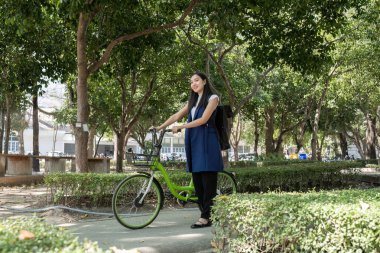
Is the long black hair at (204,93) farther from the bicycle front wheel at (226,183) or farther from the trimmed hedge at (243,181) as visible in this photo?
the bicycle front wheel at (226,183)

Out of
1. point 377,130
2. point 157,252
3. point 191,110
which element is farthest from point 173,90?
point 377,130

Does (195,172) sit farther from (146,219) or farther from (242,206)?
(242,206)

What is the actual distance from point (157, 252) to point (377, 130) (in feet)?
116

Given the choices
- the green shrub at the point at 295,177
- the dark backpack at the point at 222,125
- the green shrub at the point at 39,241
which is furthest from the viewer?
the green shrub at the point at 295,177

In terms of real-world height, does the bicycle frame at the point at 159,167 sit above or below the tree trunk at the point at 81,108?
below

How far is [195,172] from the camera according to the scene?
211 inches

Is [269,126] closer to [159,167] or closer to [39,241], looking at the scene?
[159,167]

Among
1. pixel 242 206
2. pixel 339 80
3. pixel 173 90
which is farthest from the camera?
pixel 339 80

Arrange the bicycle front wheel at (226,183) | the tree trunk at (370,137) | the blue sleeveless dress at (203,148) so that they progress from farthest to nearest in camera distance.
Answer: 1. the tree trunk at (370,137)
2. the bicycle front wheel at (226,183)
3. the blue sleeveless dress at (203,148)

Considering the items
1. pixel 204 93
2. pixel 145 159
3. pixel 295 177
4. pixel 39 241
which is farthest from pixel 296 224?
pixel 295 177

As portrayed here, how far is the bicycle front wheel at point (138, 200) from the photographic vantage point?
217 inches

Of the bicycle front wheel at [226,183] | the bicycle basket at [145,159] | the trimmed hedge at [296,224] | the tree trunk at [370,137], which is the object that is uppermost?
the tree trunk at [370,137]

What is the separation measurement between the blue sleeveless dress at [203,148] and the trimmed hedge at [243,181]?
1.53m

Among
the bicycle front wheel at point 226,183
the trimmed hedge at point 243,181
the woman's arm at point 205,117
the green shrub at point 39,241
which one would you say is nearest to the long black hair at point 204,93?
the woman's arm at point 205,117
